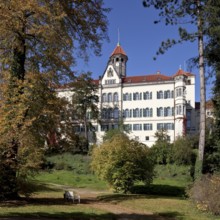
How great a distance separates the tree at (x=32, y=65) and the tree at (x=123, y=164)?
23.0ft

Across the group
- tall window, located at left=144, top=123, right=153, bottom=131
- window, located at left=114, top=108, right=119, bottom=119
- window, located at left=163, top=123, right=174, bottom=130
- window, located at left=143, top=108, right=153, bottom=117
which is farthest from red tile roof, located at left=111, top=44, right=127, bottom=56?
window, located at left=163, top=123, right=174, bottom=130

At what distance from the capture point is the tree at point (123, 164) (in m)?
23.6

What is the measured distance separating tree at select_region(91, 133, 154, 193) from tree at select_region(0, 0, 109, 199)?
7022mm

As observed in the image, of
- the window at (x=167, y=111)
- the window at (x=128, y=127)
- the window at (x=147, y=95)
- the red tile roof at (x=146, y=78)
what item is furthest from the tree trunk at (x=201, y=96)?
the window at (x=147, y=95)

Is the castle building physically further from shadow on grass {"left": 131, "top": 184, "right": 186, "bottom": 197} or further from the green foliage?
shadow on grass {"left": 131, "top": 184, "right": 186, "bottom": 197}

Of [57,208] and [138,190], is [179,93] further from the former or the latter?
[57,208]

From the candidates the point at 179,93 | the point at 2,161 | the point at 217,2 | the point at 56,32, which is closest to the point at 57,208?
the point at 2,161

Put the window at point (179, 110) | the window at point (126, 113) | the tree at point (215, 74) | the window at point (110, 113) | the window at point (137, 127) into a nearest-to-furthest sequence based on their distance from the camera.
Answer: the tree at point (215, 74), the window at point (179, 110), the window at point (137, 127), the window at point (126, 113), the window at point (110, 113)

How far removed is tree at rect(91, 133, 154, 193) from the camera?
2359 centimetres

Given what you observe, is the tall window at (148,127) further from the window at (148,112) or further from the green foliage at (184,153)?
the green foliage at (184,153)

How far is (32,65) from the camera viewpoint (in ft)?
60.8

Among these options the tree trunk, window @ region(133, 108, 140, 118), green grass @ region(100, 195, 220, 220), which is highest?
window @ region(133, 108, 140, 118)

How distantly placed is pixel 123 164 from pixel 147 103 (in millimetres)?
55502

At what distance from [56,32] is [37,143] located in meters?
5.07
